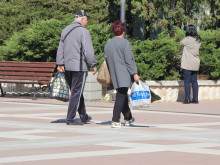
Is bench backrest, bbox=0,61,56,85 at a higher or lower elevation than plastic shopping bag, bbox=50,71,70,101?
higher

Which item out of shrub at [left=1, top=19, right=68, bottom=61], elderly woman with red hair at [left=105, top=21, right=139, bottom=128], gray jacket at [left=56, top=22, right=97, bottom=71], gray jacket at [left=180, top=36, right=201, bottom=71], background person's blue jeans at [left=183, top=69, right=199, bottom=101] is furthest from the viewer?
shrub at [left=1, top=19, right=68, bottom=61]

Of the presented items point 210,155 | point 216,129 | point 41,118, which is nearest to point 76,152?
point 210,155

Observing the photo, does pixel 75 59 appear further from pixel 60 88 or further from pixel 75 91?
pixel 60 88

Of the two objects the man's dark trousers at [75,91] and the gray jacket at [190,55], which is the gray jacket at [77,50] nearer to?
the man's dark trousers at [75,91]

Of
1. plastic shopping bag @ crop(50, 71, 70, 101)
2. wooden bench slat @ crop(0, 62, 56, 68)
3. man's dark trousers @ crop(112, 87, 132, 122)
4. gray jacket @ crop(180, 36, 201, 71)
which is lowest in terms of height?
man's dark trousers @ crop(112, 87, 132, 122)

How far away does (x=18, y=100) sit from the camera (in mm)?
18969

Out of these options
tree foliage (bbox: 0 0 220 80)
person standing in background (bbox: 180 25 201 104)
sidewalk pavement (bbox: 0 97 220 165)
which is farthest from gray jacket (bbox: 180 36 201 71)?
sidewalk pavement (bbox: 0 97 220 165)

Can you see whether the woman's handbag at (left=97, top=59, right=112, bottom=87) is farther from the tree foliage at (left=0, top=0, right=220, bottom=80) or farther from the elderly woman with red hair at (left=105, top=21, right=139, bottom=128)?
the tree foliage at (left=0, top=0, right=220, bottom=80)

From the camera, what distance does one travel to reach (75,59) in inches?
496

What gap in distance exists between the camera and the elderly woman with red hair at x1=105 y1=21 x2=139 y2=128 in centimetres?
1238

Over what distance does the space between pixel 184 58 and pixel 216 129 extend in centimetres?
673

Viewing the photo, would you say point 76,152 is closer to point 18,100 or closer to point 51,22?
point 18,100

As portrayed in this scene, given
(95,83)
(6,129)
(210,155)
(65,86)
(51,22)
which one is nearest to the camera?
(210,155)

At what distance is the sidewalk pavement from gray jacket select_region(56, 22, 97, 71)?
3.50 feet
